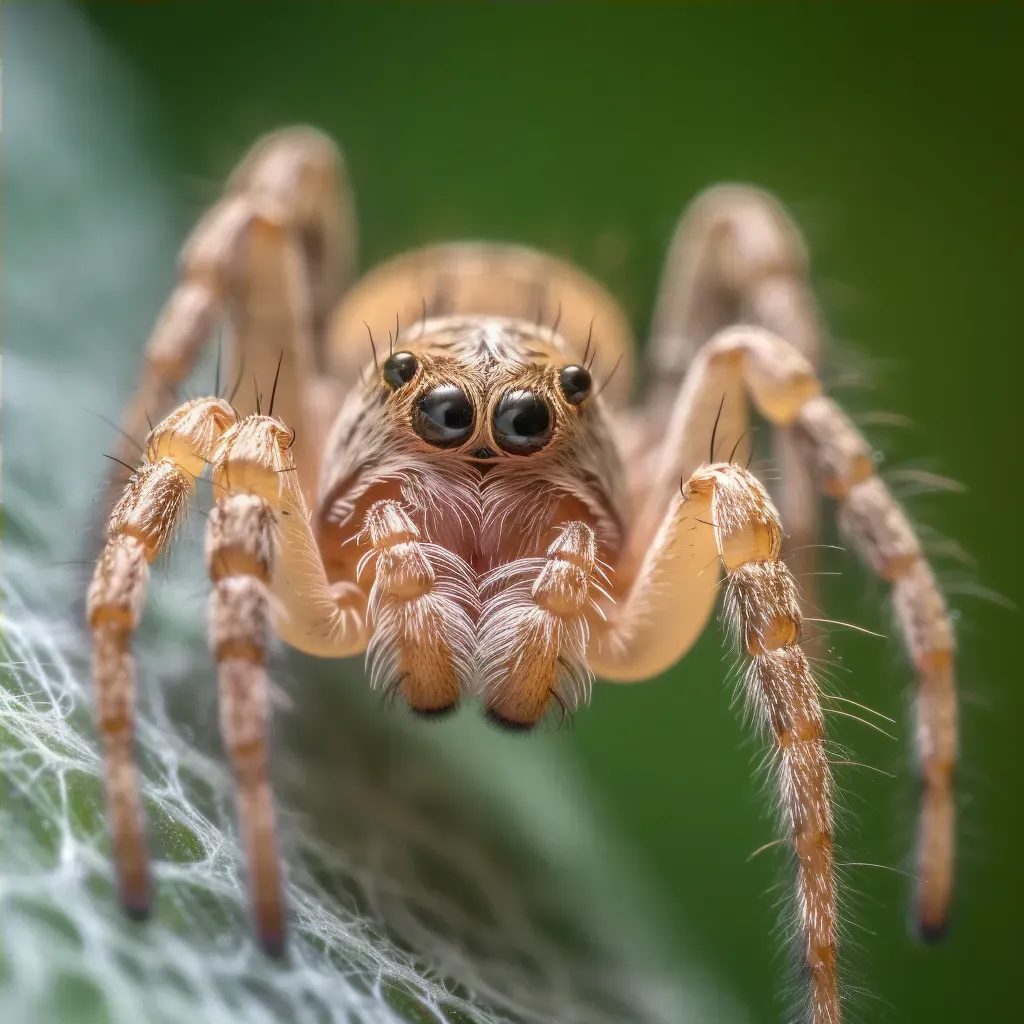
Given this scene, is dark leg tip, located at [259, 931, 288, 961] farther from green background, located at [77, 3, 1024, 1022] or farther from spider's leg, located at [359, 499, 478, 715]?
green background, located at [77, 3, 1024, 1022]

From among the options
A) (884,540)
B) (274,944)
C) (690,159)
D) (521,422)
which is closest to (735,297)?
(690,159)

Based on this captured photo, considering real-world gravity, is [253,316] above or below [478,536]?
above

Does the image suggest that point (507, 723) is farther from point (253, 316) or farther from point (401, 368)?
point (253, 316)

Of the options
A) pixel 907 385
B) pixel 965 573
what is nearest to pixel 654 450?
pixel 965 573

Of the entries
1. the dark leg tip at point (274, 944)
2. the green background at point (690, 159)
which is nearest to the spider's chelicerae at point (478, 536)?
the dark leg tip at point (274, 944)

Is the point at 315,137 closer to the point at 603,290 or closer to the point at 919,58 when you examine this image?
the point at 603,290

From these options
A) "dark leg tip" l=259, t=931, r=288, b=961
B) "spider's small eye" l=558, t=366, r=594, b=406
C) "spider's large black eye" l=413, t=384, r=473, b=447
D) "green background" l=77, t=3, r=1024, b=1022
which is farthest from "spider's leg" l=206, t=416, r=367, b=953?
"green background" l=77, t=3, r=1024, b=1022

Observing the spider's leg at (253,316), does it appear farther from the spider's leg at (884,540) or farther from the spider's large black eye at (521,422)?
the spider's leg at (884,540)
